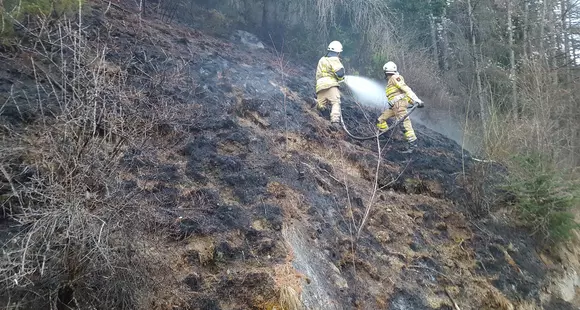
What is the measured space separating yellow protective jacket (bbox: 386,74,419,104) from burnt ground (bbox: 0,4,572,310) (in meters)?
0.88

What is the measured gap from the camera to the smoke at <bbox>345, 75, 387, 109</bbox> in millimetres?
11305

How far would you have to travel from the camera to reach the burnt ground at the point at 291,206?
4.40 meters

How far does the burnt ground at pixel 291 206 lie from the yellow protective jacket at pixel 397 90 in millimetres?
879

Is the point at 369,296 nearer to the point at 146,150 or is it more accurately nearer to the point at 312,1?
the point at 146,150

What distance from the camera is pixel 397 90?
8.40 m

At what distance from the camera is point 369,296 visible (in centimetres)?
478

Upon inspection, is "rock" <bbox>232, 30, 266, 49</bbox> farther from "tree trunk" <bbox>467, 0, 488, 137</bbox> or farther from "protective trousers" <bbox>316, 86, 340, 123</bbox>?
"tree trunk" <bbox>467, 0, 488, 137</bbox>

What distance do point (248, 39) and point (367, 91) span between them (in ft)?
11.3

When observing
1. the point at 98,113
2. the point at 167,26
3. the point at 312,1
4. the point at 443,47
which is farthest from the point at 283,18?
the point at 98,113

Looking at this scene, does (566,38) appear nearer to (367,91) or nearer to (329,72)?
(367,91)

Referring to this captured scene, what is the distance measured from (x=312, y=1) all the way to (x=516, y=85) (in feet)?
18.3

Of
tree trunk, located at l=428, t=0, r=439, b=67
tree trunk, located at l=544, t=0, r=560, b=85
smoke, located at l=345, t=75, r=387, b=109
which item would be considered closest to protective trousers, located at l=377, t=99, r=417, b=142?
smoke, located at l=345, t=75, r=387, b=109

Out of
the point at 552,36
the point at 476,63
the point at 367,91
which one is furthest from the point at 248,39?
the point at 552,36

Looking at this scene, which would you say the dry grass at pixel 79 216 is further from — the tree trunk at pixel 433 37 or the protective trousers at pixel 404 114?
the tree trunk at pixel 433 37
